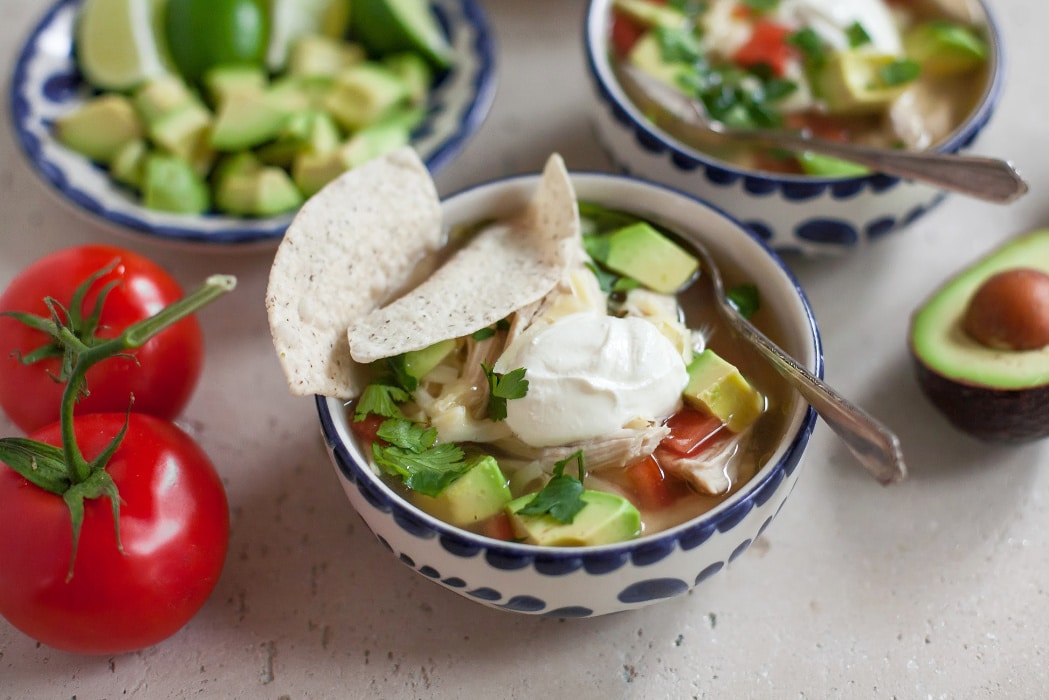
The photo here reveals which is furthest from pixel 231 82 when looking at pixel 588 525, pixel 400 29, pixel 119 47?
pixel 588 525

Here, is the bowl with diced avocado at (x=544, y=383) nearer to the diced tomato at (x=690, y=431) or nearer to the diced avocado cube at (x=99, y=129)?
the diced tomato at (x=690, y=431)

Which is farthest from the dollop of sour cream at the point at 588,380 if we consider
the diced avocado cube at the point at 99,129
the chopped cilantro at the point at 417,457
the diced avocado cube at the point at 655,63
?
the diced avocado cube at the point at 99,129

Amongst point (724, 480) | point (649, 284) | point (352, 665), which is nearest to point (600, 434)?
point (724, 480)

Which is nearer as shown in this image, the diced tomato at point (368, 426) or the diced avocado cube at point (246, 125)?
the diced tomato at point (368, 426)

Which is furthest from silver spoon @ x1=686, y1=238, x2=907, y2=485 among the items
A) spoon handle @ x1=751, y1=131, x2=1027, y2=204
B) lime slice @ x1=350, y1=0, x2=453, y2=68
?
lime slice @ x1=350, y1=0, x2=453, y2=68

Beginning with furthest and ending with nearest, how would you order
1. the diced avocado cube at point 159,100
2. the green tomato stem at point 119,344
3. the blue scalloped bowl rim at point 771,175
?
the diced avocado cube at point 159,100, the blue scalloped bowl rim at point 771,175, the green tomato stem at point 119,344
